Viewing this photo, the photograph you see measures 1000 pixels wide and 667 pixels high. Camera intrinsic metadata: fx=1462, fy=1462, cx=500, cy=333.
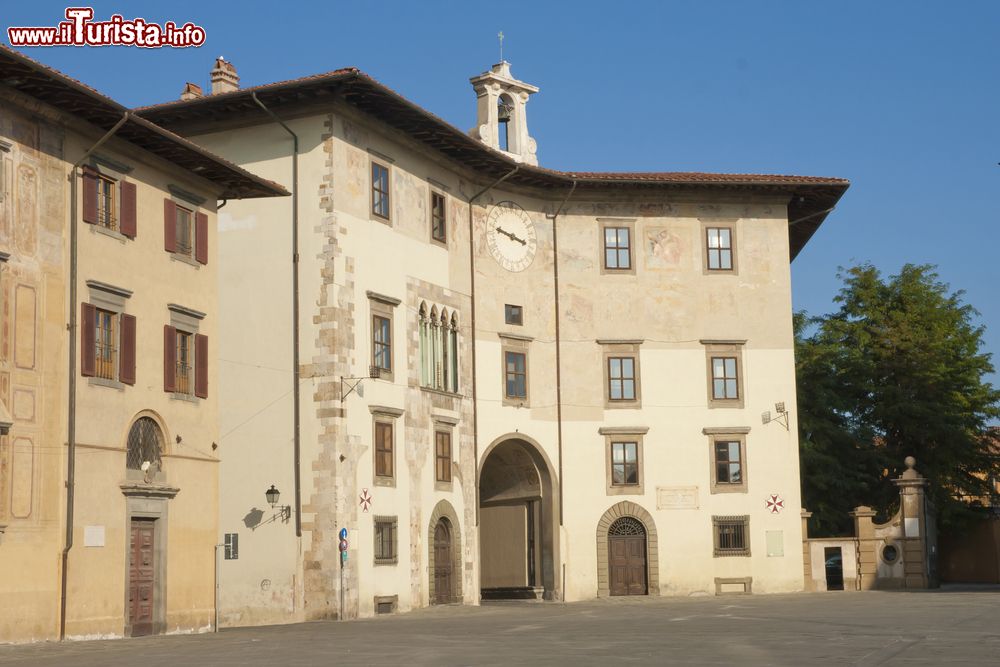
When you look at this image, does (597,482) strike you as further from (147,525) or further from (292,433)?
(147,525)

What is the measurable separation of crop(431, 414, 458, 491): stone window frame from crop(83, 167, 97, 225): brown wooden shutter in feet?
43.5

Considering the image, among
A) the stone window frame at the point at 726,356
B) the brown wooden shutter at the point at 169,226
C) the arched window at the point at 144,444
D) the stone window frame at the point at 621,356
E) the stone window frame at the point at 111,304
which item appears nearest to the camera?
the stone window frame at the point at 111,304

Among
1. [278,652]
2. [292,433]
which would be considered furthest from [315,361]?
[278,652]

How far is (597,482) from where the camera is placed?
41188 mm

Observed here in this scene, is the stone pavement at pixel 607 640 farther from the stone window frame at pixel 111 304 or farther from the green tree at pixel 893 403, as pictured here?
the green tree at pixel 893 403

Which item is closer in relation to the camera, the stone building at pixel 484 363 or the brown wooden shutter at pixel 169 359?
the brown wooden shutter at pixel 169 359

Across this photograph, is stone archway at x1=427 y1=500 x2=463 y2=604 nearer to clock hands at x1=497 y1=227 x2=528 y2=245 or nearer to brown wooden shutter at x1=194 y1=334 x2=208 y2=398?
clock hands at x1=497 y1=227 x2=528 y2=245

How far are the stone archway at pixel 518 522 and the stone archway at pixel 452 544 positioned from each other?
8.55 feet

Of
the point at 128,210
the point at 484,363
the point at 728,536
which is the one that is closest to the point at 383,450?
the point at 484,363

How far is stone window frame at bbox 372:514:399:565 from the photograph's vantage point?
3344 cm

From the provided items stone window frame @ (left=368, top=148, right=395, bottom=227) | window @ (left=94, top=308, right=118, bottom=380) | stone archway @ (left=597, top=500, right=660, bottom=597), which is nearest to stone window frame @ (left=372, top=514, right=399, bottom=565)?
stone window frame @ (left=368, top=148, right=395, bottom=227)

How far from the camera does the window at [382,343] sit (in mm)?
34250

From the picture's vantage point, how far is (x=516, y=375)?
4031 cm

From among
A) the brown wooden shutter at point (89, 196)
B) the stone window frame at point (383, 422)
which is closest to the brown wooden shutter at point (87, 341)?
the brown wooden shutter at point (89, 196)
